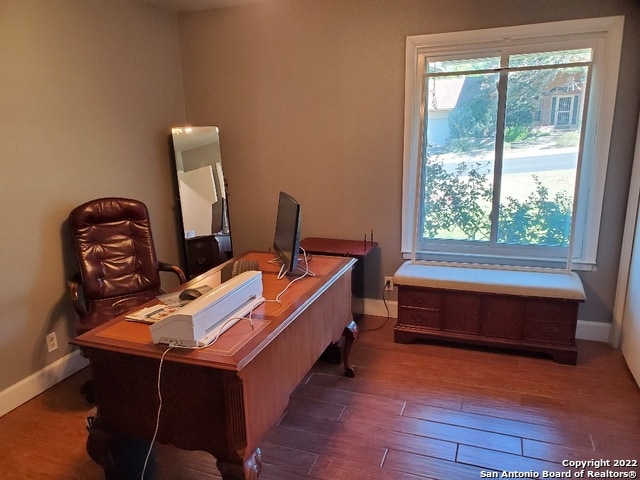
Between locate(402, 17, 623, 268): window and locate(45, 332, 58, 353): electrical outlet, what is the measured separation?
8.07 ft

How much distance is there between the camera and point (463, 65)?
3111 mm

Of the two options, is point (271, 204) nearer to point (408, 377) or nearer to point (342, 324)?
point (342, 324)

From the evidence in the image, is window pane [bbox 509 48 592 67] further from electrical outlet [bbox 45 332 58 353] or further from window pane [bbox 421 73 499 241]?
electrical outlet [bbox 45 332 58 353]

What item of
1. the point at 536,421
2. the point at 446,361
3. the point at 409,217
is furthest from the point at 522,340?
the point at 409,217

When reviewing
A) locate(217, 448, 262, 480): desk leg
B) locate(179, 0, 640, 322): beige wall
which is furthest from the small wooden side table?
locate(217, 448, 262, 480): desk leg

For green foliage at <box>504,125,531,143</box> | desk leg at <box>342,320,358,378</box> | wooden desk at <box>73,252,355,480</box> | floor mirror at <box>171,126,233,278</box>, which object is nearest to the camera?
wooden desk at <box>73,252,355,480</box>

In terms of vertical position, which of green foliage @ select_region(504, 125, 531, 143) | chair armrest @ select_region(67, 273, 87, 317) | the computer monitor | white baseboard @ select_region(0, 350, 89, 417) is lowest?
white baseboard @ select_region(0, 350, 89, 417)

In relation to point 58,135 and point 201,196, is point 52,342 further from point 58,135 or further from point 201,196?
point 201,196

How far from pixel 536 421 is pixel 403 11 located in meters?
2.70

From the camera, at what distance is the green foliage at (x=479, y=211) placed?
3076 mm

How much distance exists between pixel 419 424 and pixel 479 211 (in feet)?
5.51

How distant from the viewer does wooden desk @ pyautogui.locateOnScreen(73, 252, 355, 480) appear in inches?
57.3

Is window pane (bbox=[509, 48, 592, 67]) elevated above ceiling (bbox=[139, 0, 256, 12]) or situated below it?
below

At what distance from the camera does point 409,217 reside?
3371mm
